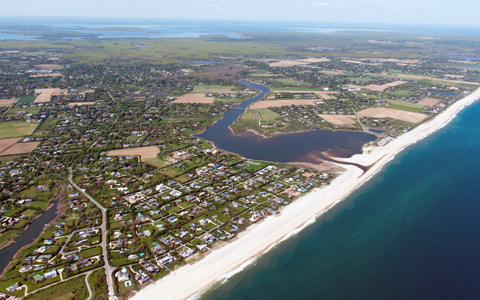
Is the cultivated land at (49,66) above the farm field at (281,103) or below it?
above

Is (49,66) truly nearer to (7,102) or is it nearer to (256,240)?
(7,102)

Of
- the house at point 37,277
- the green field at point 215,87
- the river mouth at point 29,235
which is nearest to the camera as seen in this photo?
the house at point 37,277

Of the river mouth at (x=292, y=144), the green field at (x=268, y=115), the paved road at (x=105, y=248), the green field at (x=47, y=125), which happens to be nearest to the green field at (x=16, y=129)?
the green field at (x=47, y=125)

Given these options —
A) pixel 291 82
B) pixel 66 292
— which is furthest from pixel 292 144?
pixel 291 82

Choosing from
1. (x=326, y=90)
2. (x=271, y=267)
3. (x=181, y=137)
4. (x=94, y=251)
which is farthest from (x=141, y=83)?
(x=271, y=267)

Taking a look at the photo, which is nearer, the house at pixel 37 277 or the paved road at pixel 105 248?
the paved road at pixel 105 248

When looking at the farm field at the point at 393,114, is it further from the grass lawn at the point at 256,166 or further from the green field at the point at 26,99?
the green field at the point at 26,99
